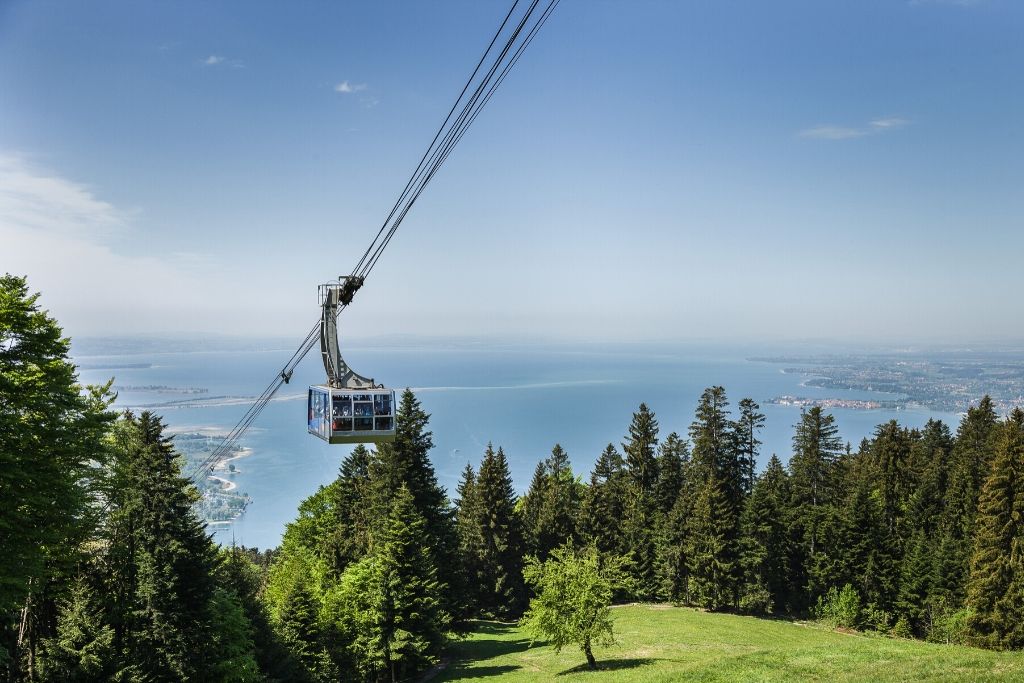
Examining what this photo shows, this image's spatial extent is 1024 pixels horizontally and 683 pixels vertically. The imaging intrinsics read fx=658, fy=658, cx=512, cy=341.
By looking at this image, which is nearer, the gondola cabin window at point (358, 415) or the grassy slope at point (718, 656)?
the grassy slope at point (718, 656)

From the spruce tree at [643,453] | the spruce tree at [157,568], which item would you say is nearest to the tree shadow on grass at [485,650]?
the spruce tree at [157,568]

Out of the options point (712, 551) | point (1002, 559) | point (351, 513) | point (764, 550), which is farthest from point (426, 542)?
point (1002, 559)

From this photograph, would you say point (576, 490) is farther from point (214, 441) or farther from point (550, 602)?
point (214, 441)

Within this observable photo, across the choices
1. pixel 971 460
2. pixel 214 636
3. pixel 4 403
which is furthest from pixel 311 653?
pixel 971 460

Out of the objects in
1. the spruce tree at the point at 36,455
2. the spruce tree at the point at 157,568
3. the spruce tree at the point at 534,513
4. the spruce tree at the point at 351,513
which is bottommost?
the spruce tree at the point at 534,513

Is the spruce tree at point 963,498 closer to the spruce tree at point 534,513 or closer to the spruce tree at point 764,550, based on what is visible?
the spruce tree at point 764,550

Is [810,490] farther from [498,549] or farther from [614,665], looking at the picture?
[614,665]
